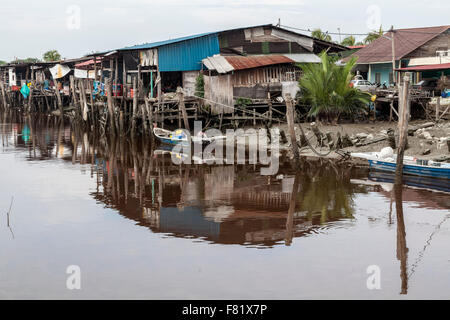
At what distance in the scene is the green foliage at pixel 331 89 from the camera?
2805 centimetres

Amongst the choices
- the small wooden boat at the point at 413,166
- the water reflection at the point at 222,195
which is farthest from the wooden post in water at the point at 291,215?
the small wooden boat at the point at 413,166

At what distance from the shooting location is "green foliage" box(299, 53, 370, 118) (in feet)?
92.0

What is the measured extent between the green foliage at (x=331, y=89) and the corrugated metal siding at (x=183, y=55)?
21.3ft

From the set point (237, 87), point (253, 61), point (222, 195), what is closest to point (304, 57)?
point (253, 61)

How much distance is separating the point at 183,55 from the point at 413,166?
676 inches

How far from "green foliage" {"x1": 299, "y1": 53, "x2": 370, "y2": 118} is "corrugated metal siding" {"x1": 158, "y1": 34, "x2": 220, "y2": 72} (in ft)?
21.3

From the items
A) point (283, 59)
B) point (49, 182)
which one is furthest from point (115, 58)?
point (49, 182)

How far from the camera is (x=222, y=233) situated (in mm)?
14227

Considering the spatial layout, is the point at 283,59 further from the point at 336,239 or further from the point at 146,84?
the point at 336,239

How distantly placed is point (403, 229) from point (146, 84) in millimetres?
24183

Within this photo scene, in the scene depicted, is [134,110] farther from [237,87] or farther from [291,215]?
[291,215]

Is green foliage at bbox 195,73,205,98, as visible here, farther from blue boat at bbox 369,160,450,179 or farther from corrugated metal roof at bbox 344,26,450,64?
blue boat at bbox 369,160,450,179

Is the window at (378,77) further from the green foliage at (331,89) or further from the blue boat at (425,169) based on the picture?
the blue boat at (425,169)

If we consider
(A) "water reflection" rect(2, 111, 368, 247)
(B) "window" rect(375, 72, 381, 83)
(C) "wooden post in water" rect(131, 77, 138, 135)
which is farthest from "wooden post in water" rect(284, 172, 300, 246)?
(B) "window" rect(375, 72, 381, 83)
